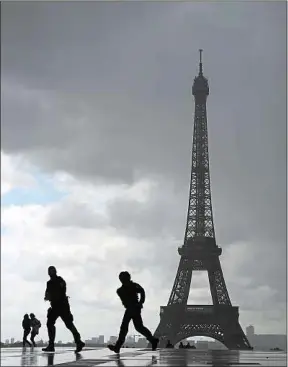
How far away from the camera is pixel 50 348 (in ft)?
49.2

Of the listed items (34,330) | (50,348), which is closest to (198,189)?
(34,330)

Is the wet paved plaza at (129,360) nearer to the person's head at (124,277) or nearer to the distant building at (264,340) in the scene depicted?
the person's head at (124,277)

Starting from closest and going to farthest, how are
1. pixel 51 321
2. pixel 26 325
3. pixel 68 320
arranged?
pixel 68 320, pixel 51 321, pixel 26 325

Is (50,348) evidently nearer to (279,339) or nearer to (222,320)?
(222,320)

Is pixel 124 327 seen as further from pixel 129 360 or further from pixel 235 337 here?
pixel 235 337

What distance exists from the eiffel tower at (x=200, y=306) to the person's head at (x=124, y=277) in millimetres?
53473

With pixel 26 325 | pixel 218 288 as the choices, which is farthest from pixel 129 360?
pixel 218 288

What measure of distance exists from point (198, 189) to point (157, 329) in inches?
850

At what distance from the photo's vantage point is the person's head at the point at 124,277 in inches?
491

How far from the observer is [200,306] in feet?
232

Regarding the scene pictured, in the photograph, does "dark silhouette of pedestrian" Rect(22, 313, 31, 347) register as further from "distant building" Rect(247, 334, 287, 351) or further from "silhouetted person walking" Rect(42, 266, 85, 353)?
"distant building" Rect(247, 334, 287, 351)

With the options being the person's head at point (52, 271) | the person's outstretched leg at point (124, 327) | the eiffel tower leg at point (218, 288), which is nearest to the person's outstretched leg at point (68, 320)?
the person's head at point (52, 271)

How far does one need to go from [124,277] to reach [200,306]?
197 feet

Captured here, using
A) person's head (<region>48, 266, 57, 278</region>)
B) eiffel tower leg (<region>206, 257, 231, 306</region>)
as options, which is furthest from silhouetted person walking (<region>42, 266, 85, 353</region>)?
eiffel tower leg (<region>206, 257, 231, 306</region>)
